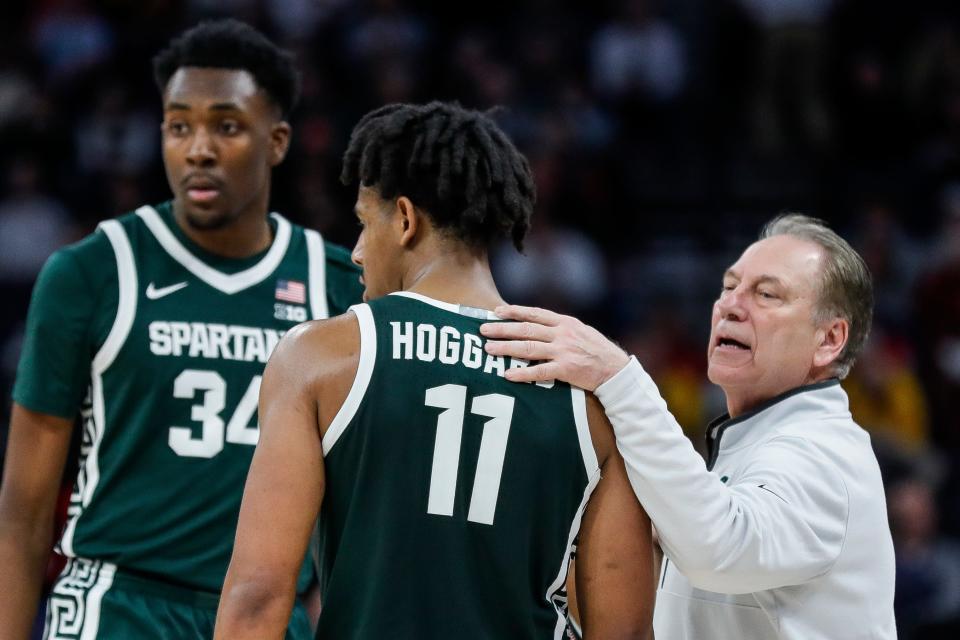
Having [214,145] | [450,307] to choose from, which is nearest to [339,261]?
[214,145]

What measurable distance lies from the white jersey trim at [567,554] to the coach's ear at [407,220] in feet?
2.11

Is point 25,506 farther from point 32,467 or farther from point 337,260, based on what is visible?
point 337,260

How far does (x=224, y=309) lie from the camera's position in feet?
12.3

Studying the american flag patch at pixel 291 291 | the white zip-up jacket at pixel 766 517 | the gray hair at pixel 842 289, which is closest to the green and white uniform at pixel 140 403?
the american flag patch at pixel 291 291

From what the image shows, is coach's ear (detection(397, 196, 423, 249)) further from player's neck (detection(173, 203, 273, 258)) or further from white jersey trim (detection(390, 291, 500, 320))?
player's neck (detection(173, 203, 273, 258))

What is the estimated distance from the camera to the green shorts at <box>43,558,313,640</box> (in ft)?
11.4

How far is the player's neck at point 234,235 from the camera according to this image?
3818 mm

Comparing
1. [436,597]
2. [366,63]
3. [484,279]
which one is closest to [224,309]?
[484,279]

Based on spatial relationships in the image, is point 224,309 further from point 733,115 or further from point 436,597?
point 733,115

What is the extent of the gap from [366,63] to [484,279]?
741 cm

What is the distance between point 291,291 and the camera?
3883mm

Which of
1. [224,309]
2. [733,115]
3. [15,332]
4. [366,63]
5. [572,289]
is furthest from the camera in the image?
[733,115]

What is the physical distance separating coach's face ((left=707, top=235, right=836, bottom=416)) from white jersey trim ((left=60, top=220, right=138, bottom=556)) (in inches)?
61.5

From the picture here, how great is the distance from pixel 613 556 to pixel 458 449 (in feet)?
1.47
